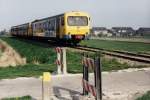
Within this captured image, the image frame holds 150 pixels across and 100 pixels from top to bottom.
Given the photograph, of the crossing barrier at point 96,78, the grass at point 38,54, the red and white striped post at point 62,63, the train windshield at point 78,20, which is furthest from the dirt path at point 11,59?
the crossing barrier at point 96,78

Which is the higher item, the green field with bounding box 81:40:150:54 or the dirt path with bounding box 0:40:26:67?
the dirt path with bounding box 0:40:26:67

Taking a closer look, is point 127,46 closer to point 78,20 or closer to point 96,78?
point 78,20

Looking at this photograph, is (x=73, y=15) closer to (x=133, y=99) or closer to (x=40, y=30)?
(x=40, y=30)

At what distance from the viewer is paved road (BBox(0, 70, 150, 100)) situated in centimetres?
1171

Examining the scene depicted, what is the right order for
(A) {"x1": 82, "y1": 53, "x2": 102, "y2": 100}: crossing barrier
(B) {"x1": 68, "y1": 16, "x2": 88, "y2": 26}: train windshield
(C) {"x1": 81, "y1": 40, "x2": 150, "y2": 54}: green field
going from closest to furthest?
(A) {"x1": 82, "y1": 53, "x2": 102, "y2": 100}: crossing barrier → (C) {"x1": 81, "y1": 40, "x2": 150, "y2": 54}: green field → (B) {"x1": 68, "y1": 16, "x2": 88, "y2": 26}: train windshield

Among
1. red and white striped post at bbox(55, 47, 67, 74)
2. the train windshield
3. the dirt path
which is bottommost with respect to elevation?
the dirt path

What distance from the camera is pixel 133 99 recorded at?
1087cm

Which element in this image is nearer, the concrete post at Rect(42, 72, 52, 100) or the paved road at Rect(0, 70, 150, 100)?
the concrete post at Rect(42, 72, 52, 100)

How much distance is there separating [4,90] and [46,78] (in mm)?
3472

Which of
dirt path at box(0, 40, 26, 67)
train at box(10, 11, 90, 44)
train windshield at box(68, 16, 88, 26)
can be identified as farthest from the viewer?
train windshield at box(68, 16, 88, 26)

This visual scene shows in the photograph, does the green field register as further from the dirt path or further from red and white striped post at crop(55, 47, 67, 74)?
red and white striped post at crop(55, 47, 67, 74)

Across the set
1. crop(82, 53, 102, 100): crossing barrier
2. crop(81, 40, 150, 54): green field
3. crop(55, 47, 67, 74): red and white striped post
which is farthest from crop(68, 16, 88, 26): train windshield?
crop(82, 53, 102, 100): crossing barrier

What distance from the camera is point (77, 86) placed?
43.3ft

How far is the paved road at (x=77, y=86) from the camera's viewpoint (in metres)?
11.7
